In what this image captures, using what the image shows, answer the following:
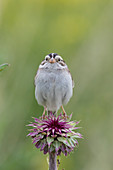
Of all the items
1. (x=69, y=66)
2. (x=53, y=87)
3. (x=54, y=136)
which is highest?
(x=69, y=66)

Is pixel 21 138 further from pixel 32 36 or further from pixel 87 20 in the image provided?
pixel 87 20

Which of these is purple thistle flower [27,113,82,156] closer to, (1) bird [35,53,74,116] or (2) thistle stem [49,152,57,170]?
(2) thistle stem [49,152,57,170]

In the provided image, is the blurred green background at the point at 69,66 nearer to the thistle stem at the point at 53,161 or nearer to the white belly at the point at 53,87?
the white belly at the point at 53,87

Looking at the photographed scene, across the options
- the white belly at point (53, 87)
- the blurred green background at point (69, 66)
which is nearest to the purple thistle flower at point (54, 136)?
the white belly at point (53, 87)

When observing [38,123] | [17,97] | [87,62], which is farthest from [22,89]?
[38,123]

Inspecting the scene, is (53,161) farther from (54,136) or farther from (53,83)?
(53,83)

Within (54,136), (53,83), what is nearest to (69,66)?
(53,83)
